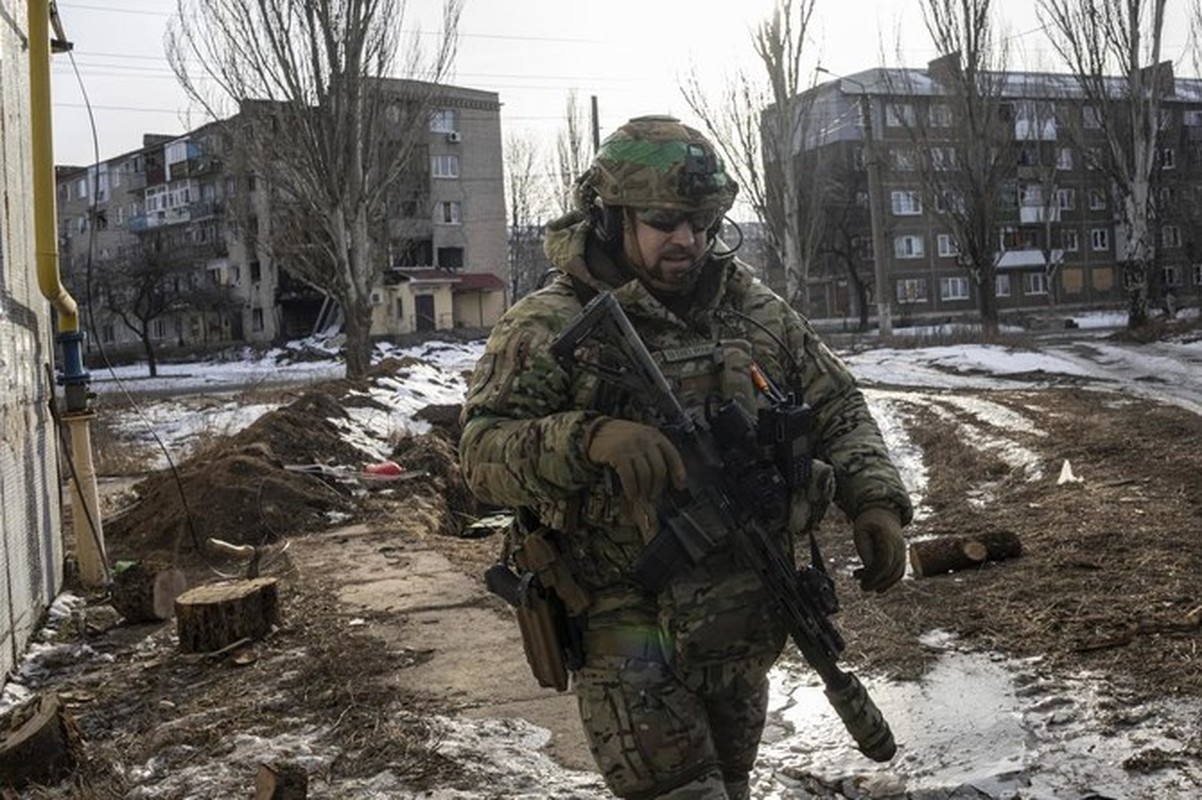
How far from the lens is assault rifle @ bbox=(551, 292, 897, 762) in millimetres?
2201

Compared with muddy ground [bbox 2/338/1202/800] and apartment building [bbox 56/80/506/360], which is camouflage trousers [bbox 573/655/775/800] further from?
apartment building [bbox 56/80/506/360]

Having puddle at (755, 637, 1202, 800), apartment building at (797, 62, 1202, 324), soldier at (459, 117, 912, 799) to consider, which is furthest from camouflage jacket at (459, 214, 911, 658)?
apartment building at (797, 62, 1202, 324)

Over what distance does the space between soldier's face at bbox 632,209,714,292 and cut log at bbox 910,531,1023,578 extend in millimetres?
3867

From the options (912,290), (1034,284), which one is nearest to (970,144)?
(912,290)

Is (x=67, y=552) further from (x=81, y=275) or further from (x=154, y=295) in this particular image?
(x=81, y=275)

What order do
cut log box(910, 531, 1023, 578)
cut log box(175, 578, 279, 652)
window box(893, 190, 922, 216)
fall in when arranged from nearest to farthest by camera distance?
cut log box(175, 578, 279, 652)
cut log box(910, 531, 1023, 578)
window box(893, 190, 922, 216)

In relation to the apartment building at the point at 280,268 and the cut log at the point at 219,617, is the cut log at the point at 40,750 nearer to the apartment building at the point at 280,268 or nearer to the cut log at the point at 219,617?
the cut log at the point at 219,617

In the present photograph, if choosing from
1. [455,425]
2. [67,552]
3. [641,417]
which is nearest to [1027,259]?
[455,425]

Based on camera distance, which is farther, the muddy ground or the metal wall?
the metal wall

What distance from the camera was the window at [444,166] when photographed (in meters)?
55.0

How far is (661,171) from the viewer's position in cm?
236

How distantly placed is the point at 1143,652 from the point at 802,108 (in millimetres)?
25392

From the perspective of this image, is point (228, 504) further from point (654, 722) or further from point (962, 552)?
point (654, 722)

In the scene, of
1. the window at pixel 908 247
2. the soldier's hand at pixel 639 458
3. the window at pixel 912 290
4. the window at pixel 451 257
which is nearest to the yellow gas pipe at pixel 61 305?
the soldier's hand at pixel 639 458
